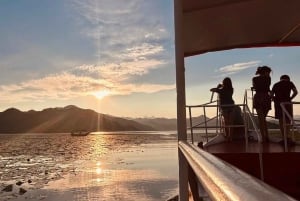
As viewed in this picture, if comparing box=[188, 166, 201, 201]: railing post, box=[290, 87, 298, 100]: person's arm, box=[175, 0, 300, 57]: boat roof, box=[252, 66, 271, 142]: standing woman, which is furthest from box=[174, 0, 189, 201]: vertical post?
box=[290, 87, 298, 100]: person's arm

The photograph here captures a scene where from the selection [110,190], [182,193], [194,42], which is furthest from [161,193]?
[182,193]

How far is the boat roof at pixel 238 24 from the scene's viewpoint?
5.52 metres

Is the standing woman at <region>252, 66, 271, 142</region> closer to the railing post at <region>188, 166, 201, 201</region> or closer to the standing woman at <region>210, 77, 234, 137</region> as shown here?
the standing woman at <region>210, 77, 234, 137</region>

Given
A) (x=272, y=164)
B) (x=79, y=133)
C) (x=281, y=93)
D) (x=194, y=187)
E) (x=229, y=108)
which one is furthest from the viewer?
(x=79, y=133)

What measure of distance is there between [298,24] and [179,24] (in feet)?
12.8

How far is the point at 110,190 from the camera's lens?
1420 inches

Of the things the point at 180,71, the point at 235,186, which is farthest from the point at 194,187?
the point at 235,186

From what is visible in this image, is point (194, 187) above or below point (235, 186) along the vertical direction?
below

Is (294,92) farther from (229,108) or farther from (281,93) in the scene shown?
(229,108)

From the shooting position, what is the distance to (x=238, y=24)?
20.9 ft

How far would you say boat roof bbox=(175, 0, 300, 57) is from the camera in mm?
5521

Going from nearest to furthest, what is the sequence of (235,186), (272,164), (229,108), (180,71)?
1. (235,186)
2. (180,71)
3. (272,164)
4. (229,108)

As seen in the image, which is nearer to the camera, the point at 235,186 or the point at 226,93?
the point at 235,186

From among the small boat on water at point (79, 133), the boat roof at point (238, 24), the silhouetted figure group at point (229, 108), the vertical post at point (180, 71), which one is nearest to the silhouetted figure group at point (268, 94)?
the boat roof at point (238, 24)
